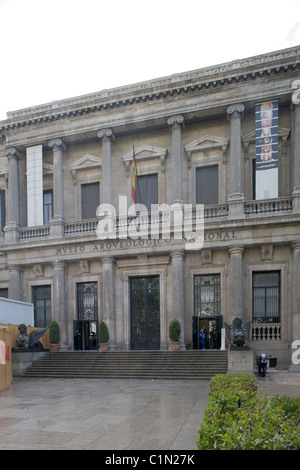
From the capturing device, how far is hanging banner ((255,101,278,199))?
2114 centimetres

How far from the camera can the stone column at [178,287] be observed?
21.8 m

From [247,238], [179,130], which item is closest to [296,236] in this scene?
[247,238]

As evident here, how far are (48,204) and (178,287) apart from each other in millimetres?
11604

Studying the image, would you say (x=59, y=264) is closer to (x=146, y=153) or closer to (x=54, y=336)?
(x=54, y=336)

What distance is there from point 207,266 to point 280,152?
7.97m

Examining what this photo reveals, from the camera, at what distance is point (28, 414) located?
10.5m

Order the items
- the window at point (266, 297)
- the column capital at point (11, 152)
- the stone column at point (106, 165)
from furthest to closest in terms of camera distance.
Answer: the column capital at point (11, 152) → the stone column at point (106, 165) → the window at point (266, 297)

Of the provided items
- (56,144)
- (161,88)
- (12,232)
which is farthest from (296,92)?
(12,232)

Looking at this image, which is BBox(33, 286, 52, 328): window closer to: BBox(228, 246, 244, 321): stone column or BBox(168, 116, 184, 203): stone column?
BBox(168, 116, 184, 203): stone column

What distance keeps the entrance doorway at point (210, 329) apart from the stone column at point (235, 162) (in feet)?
20.6

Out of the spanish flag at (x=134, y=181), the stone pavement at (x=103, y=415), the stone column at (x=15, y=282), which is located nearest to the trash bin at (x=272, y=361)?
the stone pavement at (x=103, y=415)

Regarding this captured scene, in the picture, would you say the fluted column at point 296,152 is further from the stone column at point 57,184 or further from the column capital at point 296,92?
the stone column at point 57,184

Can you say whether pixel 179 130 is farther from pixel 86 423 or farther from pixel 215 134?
pixel 86 423

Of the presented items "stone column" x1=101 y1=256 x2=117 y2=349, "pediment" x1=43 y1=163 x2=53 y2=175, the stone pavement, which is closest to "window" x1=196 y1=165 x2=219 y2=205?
"stone column" x1=101 y1=256 x2=117 y2=349
